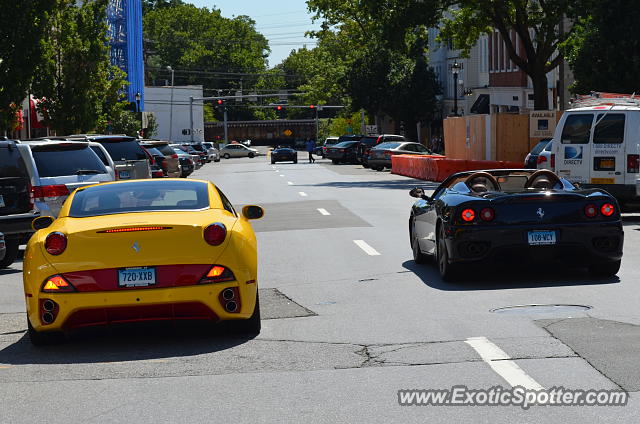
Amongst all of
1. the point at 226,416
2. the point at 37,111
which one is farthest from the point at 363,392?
the point at 37,111

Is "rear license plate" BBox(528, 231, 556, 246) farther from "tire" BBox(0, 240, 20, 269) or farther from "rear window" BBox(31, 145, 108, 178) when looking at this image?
"rear window" BBox(31, 145, 108, 178)

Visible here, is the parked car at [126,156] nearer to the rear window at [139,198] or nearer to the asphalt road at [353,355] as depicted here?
the asphalt road at [353,355]

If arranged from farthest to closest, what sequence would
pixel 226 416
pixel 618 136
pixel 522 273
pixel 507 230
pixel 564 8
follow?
pixel 564 8 < pixel 618 136 < pixel 522 273 < pixel 507 230 < pixel 226 416

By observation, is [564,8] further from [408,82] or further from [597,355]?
[408,82]

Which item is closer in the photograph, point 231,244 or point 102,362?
point 102,362

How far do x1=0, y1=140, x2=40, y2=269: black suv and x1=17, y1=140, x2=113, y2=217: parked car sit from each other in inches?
17.4

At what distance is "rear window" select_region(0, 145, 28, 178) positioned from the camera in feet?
56.0

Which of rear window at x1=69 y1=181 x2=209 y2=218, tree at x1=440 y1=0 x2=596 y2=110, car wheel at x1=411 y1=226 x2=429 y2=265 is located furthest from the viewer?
tree at x1=440 y1=0 x2=596 y2=110

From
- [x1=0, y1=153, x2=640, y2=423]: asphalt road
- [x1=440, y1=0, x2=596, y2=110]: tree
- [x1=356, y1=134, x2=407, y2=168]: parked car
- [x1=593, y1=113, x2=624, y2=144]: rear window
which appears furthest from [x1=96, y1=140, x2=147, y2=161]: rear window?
[x1=356, y1=134, x2=407, y2=168]: parked car

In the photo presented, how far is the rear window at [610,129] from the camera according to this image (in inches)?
901

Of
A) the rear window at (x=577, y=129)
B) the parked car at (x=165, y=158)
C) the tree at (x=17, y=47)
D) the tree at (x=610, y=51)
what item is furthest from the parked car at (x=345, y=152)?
the rear window at (x=577, y=129)

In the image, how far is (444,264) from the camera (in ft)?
41.7

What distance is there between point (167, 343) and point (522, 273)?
17.5 ft

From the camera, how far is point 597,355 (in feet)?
26.9
